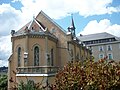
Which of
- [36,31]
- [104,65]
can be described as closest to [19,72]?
[36,31]

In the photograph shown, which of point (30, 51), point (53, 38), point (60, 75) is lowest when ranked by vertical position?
point (60, 75)

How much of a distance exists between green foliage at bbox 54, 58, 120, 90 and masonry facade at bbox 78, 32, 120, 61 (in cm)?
5558

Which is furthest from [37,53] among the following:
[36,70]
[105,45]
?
[105,45]

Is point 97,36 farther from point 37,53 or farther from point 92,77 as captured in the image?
point 92,77

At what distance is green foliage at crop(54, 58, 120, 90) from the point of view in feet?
30.7

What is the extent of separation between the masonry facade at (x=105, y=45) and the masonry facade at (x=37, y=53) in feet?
111

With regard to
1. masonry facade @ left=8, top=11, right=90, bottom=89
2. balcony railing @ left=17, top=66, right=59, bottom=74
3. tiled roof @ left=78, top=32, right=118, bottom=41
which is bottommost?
balcony railing @ left=17, top=66, right=59, bottom=74

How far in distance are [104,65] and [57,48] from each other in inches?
931

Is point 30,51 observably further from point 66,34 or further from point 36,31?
point 66,34

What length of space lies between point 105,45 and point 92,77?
57508 millimetres

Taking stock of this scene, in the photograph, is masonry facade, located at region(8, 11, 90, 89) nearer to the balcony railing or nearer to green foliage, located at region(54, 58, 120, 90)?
the balcony railing

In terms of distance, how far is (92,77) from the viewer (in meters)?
9.56

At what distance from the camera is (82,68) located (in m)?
10.4

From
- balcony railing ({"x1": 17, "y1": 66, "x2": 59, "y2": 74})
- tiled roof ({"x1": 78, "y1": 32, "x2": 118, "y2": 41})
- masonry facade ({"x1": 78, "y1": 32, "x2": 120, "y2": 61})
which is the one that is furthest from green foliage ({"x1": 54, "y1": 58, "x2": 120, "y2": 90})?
tiled roof ({"x1": 78, "y1": 32, "x2": 118, "y2": 41})
